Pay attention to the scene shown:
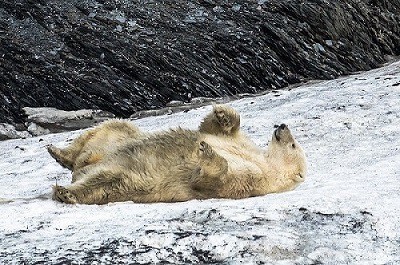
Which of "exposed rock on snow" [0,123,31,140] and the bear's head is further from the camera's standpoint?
"exposed rock on snow" [0,123,31,140]

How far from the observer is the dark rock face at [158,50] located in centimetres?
1534

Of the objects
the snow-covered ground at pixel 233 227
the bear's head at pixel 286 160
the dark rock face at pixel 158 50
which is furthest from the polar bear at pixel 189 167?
the dark rock face at pixel 158 50

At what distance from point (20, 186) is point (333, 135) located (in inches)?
156

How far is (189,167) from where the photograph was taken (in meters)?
5.53

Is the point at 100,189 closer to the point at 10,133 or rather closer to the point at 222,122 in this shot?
the point at 222,122

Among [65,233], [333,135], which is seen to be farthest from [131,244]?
[333,135]

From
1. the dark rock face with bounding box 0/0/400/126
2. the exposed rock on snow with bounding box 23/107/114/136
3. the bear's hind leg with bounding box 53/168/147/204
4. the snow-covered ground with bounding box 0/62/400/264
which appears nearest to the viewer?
the snow-covered ground with bounding box 0/62/400/264

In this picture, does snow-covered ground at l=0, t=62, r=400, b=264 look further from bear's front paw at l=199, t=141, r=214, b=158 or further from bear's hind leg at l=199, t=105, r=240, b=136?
bear's hind leg at l=199, t=105, r=240, b=136

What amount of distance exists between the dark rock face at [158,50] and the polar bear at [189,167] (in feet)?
30.1

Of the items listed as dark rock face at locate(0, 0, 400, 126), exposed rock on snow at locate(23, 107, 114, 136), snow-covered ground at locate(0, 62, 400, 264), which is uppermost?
snow-covered ground at locate(0, 62, 400, 264)

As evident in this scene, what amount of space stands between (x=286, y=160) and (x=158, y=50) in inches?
416

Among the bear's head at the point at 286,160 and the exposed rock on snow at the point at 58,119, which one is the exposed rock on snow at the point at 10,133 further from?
the bear's head at the point at 286,160

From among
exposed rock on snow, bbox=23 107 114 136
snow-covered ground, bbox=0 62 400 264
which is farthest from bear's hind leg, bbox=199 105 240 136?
exposed rock on snow, bbox=23 107 114 136

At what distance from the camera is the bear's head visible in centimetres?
587
